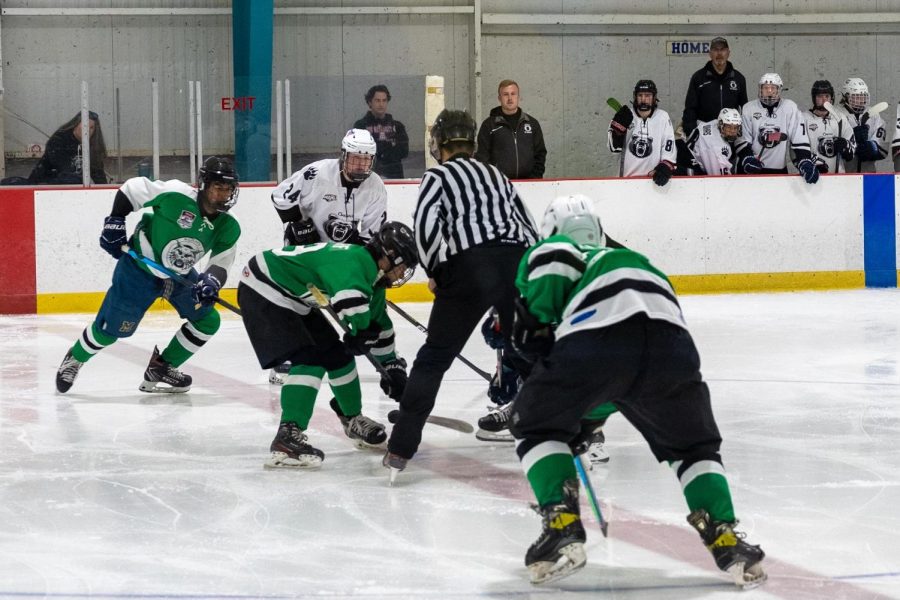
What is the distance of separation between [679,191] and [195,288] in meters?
4.44

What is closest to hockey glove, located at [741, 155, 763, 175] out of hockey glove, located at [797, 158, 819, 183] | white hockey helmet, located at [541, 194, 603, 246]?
hockey glove, located at [797, 158, 819, 183]

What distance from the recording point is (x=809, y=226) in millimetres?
8906

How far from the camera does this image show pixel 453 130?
3.97 metres

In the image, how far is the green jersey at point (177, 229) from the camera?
17.5ft

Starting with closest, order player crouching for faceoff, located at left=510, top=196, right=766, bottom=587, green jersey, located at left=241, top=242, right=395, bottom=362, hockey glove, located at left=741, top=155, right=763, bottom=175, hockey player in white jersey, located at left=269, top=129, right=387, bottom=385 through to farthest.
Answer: player crouching for faceoff, located at left=510, top=196, right=766, bottom=587 < green jersey, located at left=241, top=242, right=395, bottom=362 < hockey player in white jersey, located at left=269, top=129, right=387, bottom=385 < hockey glove, located at left=741, top=155, right=763, bottom=175

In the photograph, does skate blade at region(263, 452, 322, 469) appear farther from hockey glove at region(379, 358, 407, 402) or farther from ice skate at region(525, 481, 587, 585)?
ice skate at region(525, 481, 587, 585)

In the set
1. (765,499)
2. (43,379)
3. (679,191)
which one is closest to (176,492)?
(765,499)

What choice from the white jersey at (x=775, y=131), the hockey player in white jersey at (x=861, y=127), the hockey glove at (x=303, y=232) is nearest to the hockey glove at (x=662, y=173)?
the white jersey at (x=775, y=131)

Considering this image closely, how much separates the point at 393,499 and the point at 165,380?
2.09m

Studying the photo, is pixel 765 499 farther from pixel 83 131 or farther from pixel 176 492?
pixel 83 131

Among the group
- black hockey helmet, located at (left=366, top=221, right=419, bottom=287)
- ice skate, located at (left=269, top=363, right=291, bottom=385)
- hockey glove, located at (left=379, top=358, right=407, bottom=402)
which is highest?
black hockey helmet, located at (left=366, top=221, right=419, bottom=287)

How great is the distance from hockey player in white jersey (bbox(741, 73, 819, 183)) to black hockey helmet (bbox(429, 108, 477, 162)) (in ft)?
17.9

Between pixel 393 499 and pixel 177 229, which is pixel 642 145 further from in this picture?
pixel 393 499

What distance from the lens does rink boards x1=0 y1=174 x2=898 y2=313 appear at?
853 centimetres
